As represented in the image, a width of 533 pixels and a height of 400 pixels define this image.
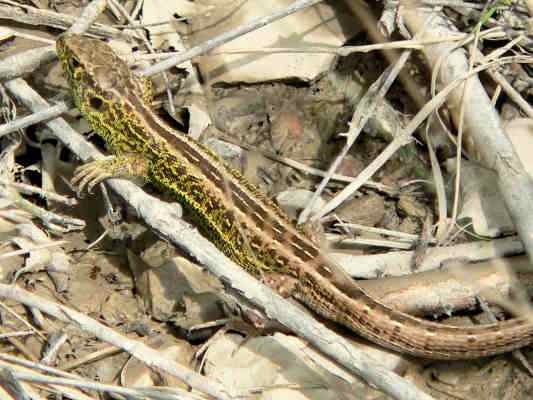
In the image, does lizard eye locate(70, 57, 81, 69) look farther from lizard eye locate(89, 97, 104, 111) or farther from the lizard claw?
the lizard claw

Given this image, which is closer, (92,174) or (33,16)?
(92,174)

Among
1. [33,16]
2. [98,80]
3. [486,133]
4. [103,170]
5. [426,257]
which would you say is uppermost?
[33,16]

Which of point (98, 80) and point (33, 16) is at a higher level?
point (33, 16)

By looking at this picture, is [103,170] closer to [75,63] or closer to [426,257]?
[75,63]

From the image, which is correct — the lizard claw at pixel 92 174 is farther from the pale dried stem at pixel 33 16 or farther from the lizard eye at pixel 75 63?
the pale dried stem at pixel 33 16

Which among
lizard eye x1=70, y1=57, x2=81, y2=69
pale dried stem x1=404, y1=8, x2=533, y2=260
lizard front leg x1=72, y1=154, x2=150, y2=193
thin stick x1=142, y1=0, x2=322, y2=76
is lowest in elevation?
pale dried stem x1=404, y1=8, x2=533, y2=260

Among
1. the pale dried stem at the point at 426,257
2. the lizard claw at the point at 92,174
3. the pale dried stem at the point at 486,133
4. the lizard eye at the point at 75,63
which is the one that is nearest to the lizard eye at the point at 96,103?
the lizard eye at the point at 75,63

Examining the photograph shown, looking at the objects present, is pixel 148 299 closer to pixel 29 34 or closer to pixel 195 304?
pixel 195 304

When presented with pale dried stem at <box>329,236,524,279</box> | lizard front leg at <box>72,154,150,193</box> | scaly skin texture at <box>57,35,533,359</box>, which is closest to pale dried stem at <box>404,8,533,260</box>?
pale dried stem at <box>329,236,524,279</box>

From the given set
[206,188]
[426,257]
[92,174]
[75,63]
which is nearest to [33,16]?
[75,63]
